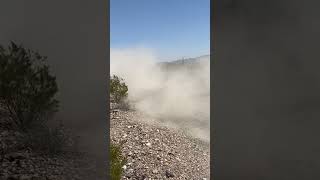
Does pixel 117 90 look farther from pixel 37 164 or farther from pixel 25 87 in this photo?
pixel 37 164

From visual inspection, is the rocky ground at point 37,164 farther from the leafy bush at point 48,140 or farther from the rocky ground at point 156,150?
the rocky ground at point 156,150

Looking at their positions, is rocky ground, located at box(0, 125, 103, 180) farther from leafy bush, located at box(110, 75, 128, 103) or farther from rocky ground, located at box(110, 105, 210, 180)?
leafy bush, located at box(110, 75, 128, 103)

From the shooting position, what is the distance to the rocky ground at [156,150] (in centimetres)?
687

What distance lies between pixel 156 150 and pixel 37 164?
3.91 m

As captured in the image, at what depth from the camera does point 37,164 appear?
400 cm

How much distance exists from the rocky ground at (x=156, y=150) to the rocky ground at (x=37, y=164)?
8.29 feet

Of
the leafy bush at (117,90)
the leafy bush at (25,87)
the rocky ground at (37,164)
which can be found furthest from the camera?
the leafy bush at (117,90)

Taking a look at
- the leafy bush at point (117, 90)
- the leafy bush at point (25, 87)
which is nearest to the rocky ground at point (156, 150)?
the leafy bush at point (117, 90)

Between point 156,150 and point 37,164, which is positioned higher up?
point 37,164

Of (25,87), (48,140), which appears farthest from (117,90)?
(48,140)

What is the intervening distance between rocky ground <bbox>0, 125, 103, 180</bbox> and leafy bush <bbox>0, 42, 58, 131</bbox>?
31 centimetres
